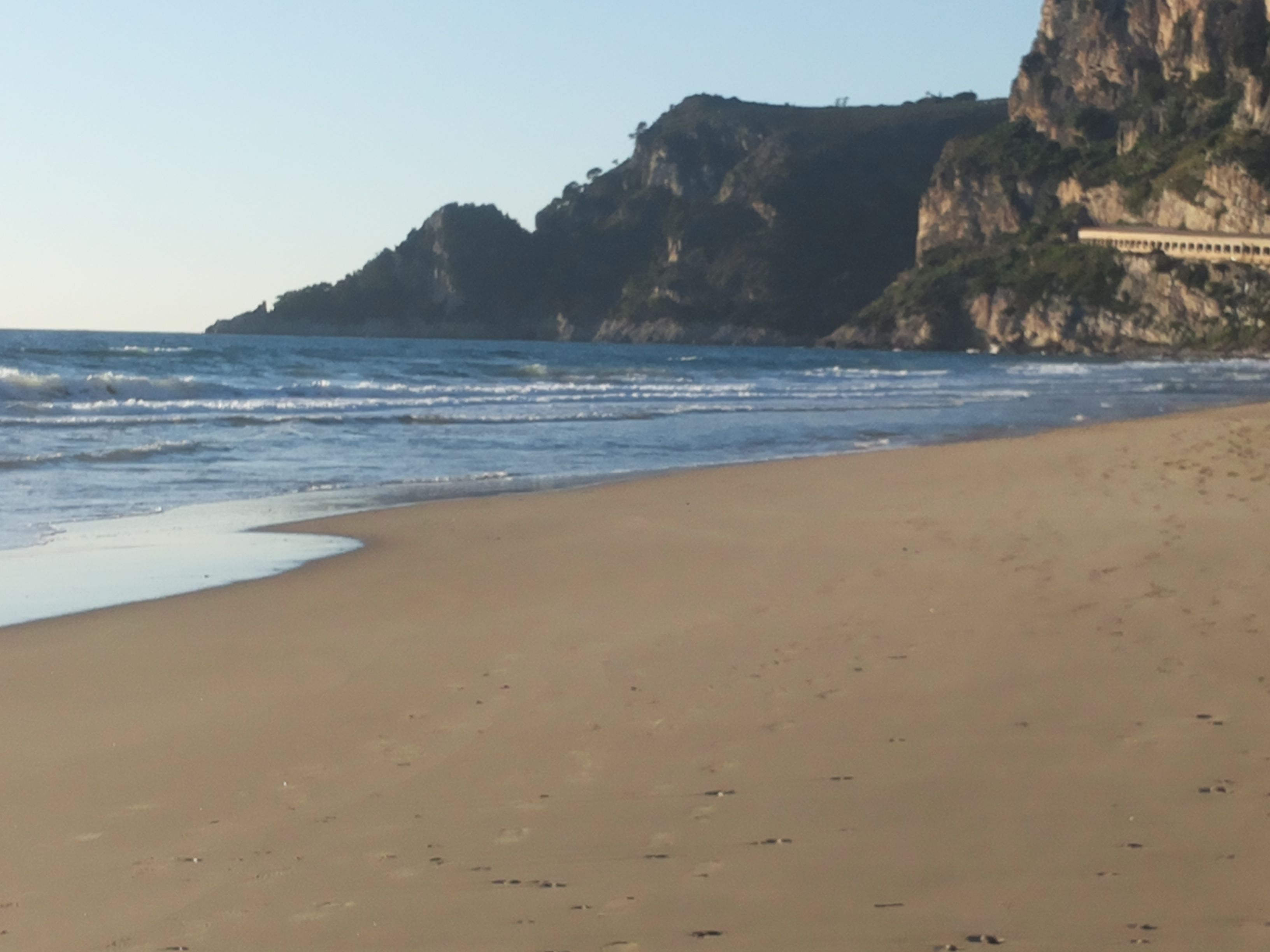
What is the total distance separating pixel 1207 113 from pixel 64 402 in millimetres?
94267

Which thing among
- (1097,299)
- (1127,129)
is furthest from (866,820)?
(1127,129)

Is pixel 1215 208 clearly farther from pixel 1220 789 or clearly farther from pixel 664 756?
pixel 664 756

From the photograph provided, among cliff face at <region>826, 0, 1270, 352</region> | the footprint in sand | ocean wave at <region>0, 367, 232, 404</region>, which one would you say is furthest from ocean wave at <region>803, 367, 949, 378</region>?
the footprint in sand

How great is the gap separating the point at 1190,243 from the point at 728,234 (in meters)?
83.4

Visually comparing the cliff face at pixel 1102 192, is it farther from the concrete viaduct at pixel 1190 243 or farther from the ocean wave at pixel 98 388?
the ocean wave at pixel 98 388

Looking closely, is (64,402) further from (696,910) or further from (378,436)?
(696,910)

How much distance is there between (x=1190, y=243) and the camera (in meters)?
88.4

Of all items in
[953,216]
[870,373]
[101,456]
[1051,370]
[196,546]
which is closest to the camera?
[196,546]

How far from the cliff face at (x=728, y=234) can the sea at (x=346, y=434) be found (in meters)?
108

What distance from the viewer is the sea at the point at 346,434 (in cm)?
932

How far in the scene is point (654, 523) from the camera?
10320 mm

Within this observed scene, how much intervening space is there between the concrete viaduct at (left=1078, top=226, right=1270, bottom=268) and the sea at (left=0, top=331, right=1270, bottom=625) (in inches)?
1424


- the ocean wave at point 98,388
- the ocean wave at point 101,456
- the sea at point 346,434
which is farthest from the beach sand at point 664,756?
the ocean wave at point 98,388

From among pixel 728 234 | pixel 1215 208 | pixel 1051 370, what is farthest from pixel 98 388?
pixel 728 234
